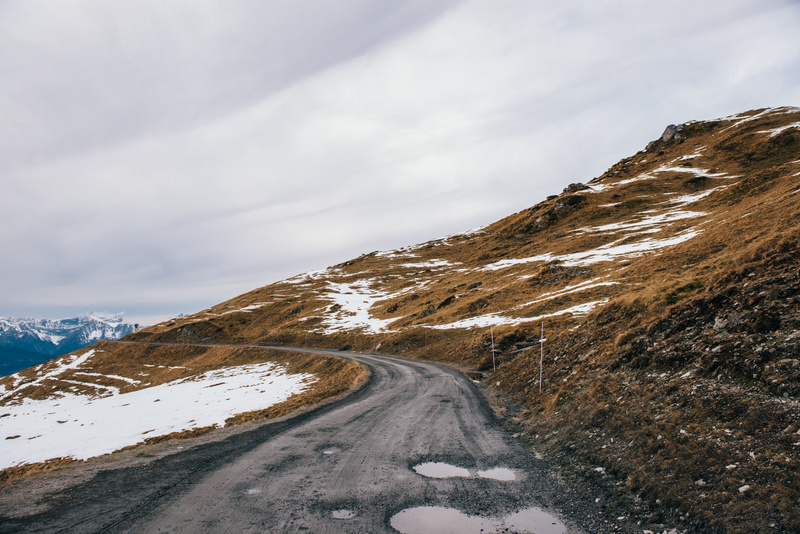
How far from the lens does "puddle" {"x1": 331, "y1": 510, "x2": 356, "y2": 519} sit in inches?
273

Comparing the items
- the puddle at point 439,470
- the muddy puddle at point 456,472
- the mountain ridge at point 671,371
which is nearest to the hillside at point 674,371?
the mountain ridge at point 671,371

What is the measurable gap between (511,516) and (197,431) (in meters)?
12.7

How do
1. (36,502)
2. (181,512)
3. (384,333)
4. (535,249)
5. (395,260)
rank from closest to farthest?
(181,512)
(36,502)
(384,333)
(535,249)
(395,260)

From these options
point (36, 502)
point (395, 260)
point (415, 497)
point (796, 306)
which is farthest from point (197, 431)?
point (395, 260)

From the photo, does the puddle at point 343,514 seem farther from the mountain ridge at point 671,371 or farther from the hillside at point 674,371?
the hillside at point 674,371

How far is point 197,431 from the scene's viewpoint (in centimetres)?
1414

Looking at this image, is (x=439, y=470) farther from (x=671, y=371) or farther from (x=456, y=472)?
(x=671, y=371)

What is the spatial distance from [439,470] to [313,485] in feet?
10.3

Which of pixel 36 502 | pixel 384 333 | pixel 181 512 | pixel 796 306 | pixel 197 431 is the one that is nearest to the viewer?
pixel 181 512

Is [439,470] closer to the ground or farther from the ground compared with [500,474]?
farther from the ground

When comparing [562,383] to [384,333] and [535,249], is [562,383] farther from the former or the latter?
[535,249]

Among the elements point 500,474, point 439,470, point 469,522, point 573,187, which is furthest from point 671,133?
point 469,522

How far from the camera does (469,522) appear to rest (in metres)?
6.68

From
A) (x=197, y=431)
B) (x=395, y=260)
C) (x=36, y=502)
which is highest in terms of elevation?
(x=395, y=260)
